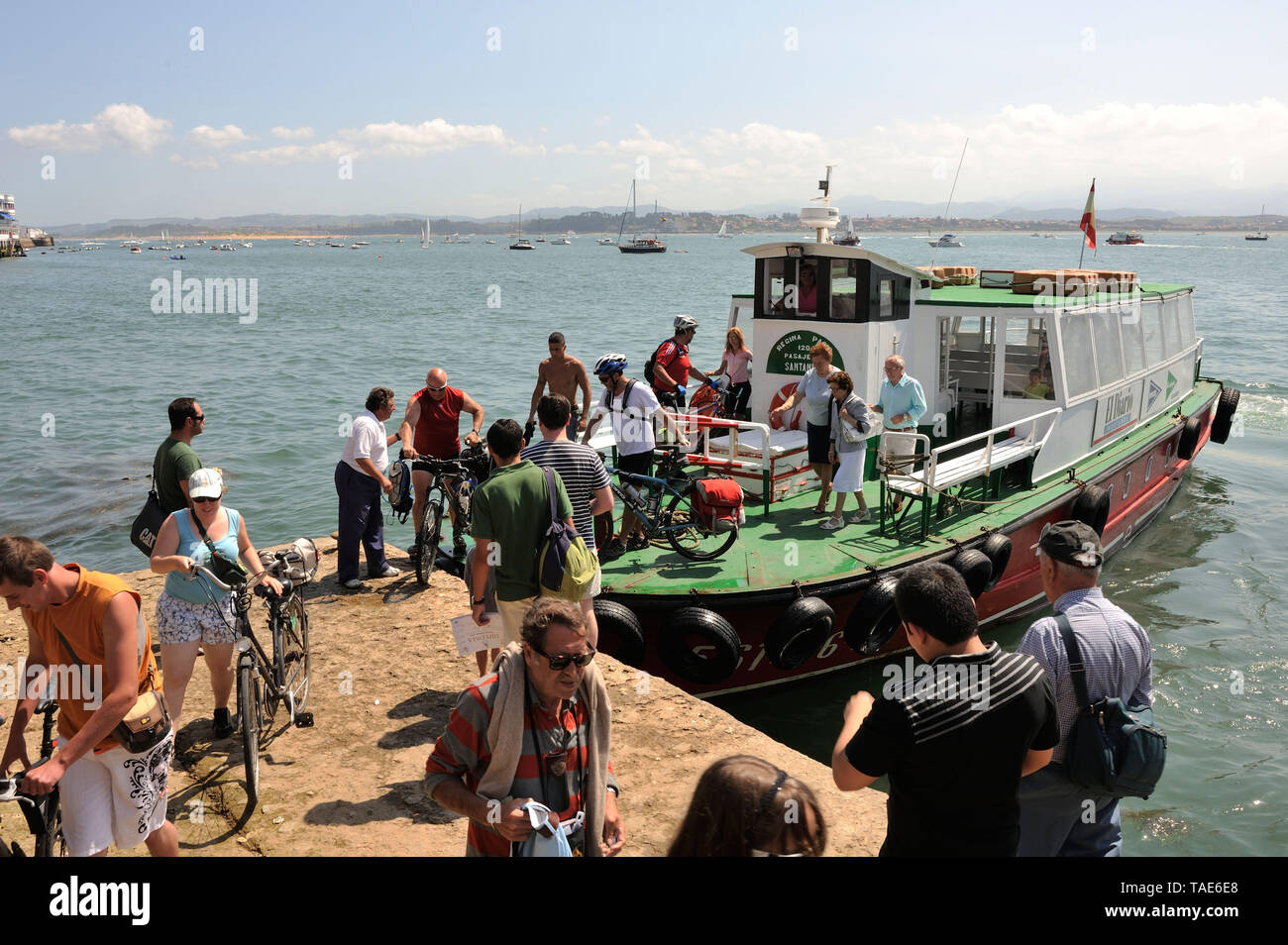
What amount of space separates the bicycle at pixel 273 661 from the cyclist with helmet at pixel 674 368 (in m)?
5.30

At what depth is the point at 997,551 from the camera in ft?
30.5

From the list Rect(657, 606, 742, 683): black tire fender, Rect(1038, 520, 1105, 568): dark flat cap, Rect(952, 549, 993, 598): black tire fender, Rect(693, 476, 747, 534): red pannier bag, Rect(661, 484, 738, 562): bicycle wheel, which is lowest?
Rect(657, 606, 742, 683): black tire fender

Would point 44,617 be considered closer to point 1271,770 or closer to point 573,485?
point 573,485

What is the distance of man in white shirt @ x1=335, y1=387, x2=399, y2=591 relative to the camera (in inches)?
314

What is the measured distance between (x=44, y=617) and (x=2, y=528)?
44.7ft

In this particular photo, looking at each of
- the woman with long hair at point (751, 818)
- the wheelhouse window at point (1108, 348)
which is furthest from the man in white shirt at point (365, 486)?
the wheelhouse window at point (1108, 348)

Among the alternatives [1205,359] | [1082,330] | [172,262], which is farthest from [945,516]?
[172,262]

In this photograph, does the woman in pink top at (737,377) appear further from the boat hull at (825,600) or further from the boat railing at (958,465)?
the boat hull at (825,600)

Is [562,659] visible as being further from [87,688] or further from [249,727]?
[249,727]

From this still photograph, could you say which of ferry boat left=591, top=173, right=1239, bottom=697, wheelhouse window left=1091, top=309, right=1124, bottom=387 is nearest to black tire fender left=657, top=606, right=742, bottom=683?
ferry boat left=591, top=173, right=1239, bottom=697

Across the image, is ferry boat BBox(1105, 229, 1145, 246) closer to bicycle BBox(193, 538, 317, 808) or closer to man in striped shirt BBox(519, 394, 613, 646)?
man in striped shirt BBox(519, 394, 613, 646)

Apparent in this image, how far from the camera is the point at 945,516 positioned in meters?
9.67

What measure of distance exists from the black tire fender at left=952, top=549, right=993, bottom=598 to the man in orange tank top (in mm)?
6828

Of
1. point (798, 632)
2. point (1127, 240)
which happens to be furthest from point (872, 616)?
point (1127, 240)
